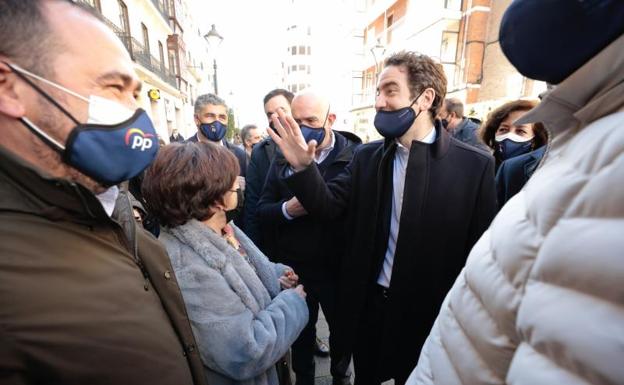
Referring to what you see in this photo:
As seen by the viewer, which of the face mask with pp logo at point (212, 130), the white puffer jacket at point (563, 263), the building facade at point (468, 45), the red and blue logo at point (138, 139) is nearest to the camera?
the white puffer jacket at point (563, 263)

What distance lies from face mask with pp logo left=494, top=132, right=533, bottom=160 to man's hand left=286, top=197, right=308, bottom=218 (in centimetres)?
219

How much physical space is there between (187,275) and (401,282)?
117cm

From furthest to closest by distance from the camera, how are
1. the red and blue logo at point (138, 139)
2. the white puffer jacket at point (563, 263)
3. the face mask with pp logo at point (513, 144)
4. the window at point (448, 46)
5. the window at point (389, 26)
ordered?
the window at point (389, 26)
the window at point (448, 46)
the face mask with pp logo at point (513, 144)
the red and blue logo at point (138, 139)
the white puffer jacket at point (563, 263)

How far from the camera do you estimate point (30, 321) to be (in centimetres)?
70

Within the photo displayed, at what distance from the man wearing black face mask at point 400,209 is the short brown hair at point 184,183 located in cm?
58

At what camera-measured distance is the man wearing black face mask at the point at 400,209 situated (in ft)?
5.79

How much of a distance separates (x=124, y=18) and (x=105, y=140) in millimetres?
12898

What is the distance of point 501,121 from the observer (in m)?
3.10

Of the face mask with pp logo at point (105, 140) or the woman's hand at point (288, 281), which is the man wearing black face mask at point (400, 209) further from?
the face mask with pp logo at point (105, 140)

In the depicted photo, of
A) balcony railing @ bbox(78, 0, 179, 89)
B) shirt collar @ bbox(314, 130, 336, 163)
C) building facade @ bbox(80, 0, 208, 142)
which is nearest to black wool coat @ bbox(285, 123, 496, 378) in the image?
shirt collar @ bbox(314, 130, 336, 163)

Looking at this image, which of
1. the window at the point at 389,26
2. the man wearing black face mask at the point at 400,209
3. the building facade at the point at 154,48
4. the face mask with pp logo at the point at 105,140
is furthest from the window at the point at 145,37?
the window at the point at 389,26

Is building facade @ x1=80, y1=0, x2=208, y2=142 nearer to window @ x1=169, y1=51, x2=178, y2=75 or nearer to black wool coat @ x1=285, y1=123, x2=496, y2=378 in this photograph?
window @ x1=169, y1=51, x2=178, y2=75

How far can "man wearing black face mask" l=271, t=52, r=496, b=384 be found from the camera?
1764 millimetres

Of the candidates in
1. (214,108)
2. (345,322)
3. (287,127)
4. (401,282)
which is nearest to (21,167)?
(287,127)
